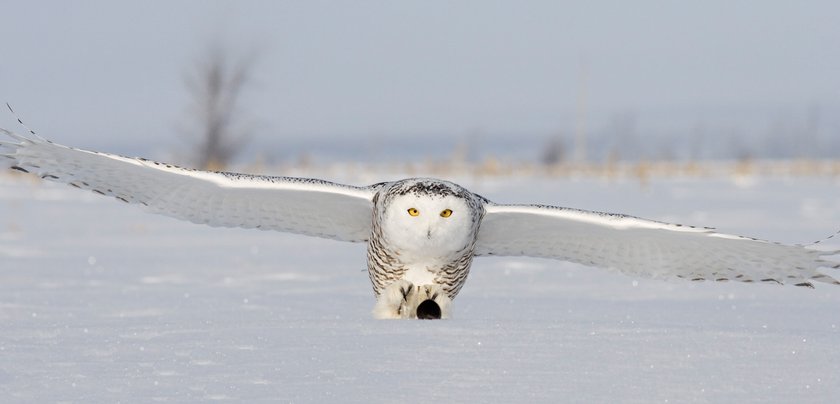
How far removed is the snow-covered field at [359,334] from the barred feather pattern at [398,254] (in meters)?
0.21

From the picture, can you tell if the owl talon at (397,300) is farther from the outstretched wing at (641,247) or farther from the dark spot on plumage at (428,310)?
the outstretched wing at (641,247)

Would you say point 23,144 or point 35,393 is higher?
point 23,144

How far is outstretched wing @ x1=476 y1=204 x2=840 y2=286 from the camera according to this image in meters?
4.17

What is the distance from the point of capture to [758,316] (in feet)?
15.5

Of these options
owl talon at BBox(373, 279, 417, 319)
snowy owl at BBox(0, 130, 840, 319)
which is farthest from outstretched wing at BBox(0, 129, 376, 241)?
owl talon at BBox(373, 279, 417, 319)

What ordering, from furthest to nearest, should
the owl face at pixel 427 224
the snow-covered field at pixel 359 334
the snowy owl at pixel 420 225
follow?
1. the snowy owl at pixel 420 225
2. the owl face at pixel 427 224
3. the snow-covered field at pixel 359 334

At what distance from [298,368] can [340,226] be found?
1.93 m

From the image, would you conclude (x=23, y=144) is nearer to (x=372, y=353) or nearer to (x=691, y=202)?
(x=372, y=353)

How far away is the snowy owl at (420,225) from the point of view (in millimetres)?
3930

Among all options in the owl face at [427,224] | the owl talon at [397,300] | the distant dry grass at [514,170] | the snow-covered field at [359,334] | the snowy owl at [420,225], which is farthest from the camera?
the distant dry grass at [514,170]

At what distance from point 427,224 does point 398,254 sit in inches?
8.6

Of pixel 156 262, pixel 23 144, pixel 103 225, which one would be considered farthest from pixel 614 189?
pixel 23 144

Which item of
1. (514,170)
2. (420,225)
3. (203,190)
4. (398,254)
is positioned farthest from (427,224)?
(514,170)

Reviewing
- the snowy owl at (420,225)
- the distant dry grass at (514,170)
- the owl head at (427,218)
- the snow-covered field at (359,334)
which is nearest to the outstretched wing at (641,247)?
the snowy owl at (420,225)
